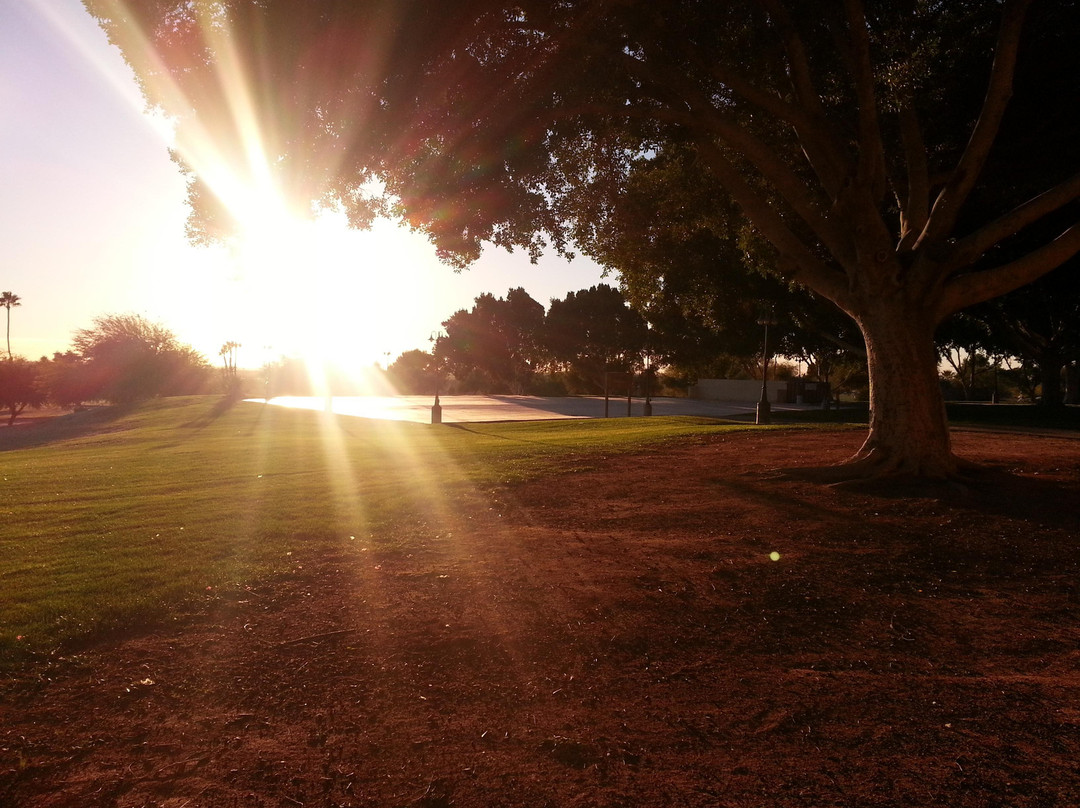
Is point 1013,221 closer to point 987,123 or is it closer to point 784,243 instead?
point 987,123

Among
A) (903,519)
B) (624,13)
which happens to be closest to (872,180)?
(624,13)

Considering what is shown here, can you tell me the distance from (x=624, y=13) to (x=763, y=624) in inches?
299

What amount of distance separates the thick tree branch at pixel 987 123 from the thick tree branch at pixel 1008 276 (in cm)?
70

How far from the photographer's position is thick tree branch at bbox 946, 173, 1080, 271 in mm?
8188

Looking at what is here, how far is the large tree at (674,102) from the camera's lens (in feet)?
28.2

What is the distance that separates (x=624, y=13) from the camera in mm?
8727

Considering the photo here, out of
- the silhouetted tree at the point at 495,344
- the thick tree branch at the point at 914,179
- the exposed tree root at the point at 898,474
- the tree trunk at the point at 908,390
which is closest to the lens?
the exposed tree root at the point at 898,474

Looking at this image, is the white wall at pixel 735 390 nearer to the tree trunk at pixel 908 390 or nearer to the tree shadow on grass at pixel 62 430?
the tree shadow on grass at pixel 62 430

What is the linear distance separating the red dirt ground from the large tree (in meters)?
3.28

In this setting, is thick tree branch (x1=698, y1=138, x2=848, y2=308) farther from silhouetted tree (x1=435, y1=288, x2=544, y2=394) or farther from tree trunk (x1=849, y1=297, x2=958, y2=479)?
silhouetted tree (x1=435, y1=288, x2=544, y2=394)

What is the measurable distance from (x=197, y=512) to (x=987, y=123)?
11.0 metres

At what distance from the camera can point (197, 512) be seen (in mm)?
9055

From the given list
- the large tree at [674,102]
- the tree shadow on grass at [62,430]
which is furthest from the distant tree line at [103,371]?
the large tree at [674,102]

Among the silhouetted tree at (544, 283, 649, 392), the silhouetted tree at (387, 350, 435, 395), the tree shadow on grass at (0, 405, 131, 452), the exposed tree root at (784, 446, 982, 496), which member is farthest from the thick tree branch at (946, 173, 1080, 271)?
the silhouetted tree at (387, 350, 435, 395)
